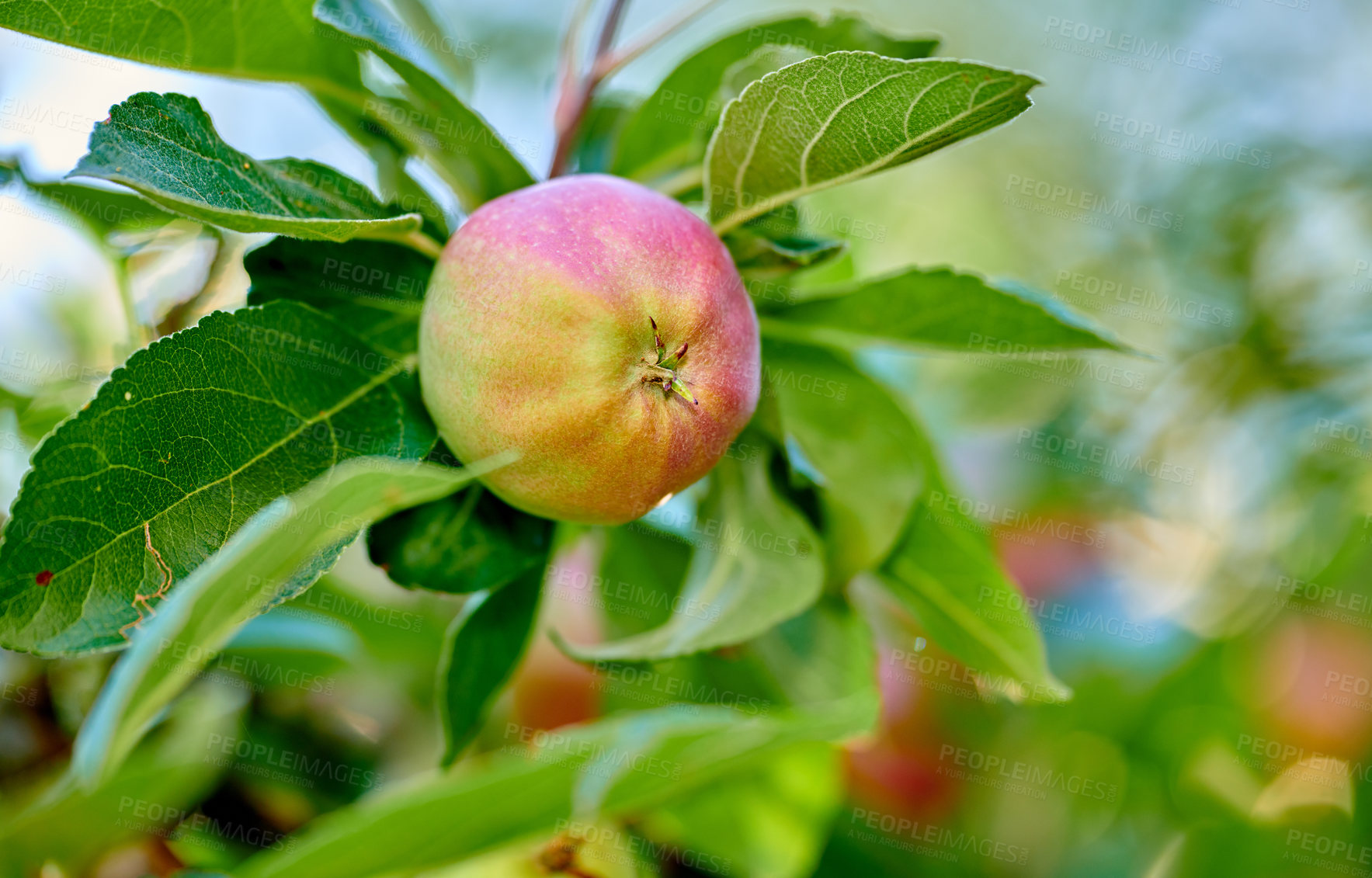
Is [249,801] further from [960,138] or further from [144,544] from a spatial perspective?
[960,138]

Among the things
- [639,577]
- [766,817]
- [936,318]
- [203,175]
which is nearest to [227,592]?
[203,175]

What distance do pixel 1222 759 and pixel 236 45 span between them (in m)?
1.62

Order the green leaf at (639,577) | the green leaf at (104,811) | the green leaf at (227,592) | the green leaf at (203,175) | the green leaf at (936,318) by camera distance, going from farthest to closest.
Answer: the green leaf at (639,577), the green leaf at (104,811), the green leaf at (936,318), the green leaf at (203,175), the green leaf at (227,592)

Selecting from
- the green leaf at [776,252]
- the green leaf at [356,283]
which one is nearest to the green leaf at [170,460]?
the green leaf at [356,283]

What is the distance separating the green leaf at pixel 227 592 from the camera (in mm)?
476

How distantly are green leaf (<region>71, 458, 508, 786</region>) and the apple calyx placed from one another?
5.7 inches

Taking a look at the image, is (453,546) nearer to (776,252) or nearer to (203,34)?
(776,252)

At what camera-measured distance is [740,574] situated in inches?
34.4

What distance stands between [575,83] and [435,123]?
0.19m

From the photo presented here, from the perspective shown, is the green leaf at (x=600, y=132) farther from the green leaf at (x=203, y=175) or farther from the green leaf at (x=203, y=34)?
the green leaf at (x=203, y=175)

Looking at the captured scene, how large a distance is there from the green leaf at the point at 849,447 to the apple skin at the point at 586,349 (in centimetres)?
20

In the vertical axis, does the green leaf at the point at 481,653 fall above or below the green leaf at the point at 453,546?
below

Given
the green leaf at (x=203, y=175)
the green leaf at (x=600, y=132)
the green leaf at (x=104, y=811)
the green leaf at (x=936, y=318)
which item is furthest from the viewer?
the green leaf at (x=600, y=132)

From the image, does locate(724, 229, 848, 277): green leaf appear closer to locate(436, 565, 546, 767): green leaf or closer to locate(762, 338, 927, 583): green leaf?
locate(762, 338, 927, 583): green leaf
